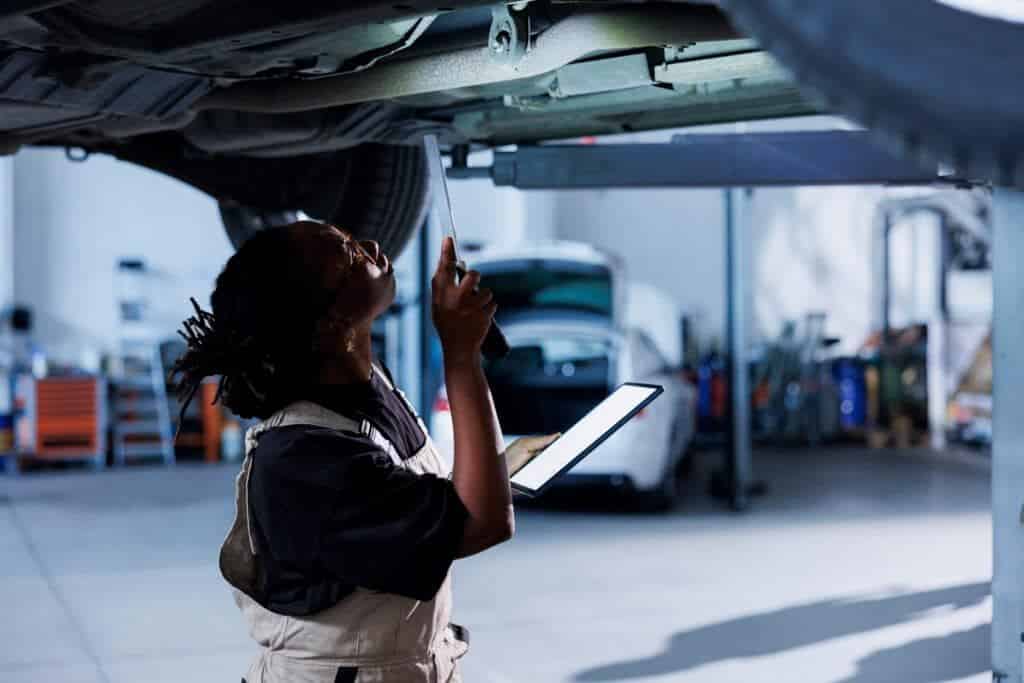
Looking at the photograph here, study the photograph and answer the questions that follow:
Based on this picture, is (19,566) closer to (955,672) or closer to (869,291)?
(955,672)

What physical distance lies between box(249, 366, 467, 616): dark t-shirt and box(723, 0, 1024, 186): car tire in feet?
2.13

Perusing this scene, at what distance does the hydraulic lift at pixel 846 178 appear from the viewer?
2.85m

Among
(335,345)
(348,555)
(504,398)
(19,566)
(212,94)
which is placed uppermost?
(212,94)

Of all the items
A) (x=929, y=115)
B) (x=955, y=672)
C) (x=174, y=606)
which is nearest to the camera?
(x=929, y=115)

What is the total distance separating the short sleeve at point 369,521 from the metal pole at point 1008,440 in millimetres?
1922

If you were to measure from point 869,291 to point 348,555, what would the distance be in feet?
45.2

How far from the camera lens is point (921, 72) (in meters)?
1.07

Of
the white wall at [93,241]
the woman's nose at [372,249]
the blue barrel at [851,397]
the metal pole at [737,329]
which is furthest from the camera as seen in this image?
the blue barrel at [851,397]

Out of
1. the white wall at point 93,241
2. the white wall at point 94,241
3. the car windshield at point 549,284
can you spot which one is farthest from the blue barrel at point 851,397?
the white wall at point 94,241

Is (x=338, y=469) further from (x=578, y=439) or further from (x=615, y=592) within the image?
(x=615, y=592)

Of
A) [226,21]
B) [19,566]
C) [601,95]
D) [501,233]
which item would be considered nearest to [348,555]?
[226,21]

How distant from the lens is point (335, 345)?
1.56 metres

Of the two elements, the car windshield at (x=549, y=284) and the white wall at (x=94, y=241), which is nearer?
the car windshield at (x=549, y=284)

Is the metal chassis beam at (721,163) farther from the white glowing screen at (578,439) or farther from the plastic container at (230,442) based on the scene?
the plastic container at (230,442)
